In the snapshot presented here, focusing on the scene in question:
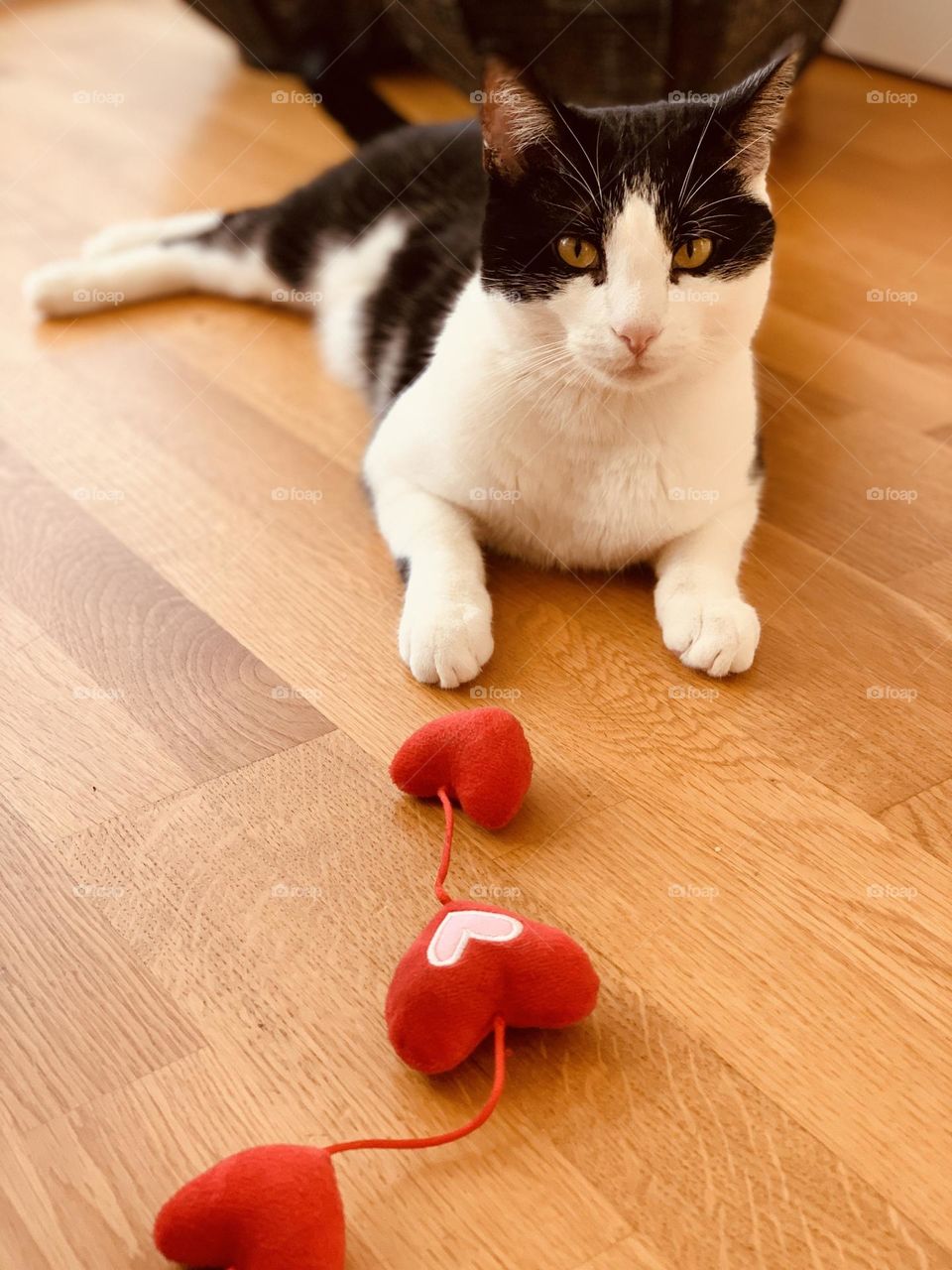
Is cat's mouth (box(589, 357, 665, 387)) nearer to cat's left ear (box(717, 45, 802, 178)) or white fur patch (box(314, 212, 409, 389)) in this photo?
cat's left ear (box(717, 45, 802, 178))

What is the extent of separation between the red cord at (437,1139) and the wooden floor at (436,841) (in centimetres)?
2

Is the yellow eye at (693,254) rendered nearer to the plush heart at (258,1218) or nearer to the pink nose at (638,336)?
the pink nose at (638,336)

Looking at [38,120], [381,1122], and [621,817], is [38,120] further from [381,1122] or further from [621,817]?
[381,1122]

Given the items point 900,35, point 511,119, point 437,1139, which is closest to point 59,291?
point 511,119

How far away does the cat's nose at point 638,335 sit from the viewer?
1214 millimetres

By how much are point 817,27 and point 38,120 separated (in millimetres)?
1926

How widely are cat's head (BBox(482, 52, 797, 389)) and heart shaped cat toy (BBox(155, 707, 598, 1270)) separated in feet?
1.31

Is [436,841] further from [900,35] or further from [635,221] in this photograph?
[900,35]

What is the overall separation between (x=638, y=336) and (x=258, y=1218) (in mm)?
830

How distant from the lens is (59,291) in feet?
7.25

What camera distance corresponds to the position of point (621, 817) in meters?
1.23

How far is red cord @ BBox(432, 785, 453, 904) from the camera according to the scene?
1.10m

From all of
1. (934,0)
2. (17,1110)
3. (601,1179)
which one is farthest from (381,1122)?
(934,0)

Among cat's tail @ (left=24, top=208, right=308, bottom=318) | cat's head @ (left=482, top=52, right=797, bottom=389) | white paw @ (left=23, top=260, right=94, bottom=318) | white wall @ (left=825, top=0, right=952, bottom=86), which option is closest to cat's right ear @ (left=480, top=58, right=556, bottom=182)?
cat's head @ (left=482, top=52, right=797, bottom=389)
